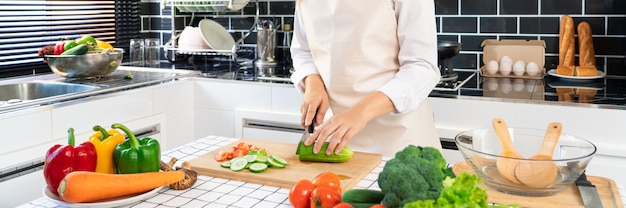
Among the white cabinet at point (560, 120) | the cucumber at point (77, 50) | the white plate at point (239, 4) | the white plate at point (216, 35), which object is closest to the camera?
the white cabinet at point (560, 120)

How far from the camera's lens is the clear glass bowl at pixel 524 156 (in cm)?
113

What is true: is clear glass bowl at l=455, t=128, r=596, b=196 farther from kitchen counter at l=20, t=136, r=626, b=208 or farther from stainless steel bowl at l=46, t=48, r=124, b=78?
stainless steel bowl at l=46, t=48, r=124, b=78

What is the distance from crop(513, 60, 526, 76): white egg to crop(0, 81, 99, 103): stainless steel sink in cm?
168

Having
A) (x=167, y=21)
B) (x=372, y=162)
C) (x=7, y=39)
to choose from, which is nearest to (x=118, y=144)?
(x=372, y=162)

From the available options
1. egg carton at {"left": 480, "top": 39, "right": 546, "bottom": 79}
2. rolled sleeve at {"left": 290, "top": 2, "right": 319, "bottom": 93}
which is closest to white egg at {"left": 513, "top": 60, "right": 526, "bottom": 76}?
egg carton at {"left": 480, "top": 39, "right": 546, "bottom": 79}

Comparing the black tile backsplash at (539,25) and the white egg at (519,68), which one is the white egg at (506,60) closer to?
the white egg at (519,68)

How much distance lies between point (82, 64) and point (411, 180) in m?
1.88

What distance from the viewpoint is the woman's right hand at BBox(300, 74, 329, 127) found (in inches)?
62.1

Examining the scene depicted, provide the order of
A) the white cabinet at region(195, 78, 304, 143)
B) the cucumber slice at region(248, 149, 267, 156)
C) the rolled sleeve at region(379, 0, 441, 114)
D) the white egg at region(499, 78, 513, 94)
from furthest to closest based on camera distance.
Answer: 1. the white cabinet at region(195, 78, 304, 143)
2. the white egg at region(499, 78, 513, 94)
3. the rolled sleeve at region(379, 0, 441, 114)
4. the cucumber slice at region(248, 149, 267, 156)

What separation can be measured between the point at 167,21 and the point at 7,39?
86 centimetres

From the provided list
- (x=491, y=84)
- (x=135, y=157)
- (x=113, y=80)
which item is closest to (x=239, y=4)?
(x=113, y=80)

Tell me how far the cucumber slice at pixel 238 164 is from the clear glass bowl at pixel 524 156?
44 cm

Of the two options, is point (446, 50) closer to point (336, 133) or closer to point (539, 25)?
point (539, 25)

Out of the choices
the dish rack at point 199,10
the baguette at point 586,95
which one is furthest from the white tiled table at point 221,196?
the dish rack at point 199,10
